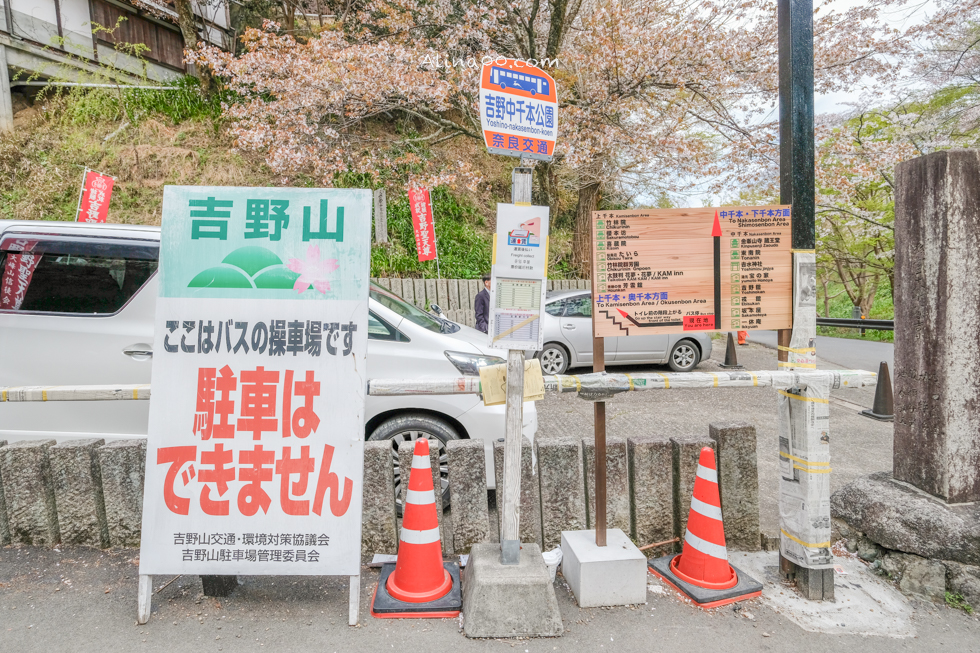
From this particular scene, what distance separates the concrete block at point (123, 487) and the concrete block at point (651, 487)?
2.85 metres

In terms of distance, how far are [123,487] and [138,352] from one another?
0.99m

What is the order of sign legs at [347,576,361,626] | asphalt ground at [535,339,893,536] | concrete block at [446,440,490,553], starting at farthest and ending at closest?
asphalt ground at [535,339,893,536] → concrete block at [446,440,490,553] → sign legs at [347,576,361,626]

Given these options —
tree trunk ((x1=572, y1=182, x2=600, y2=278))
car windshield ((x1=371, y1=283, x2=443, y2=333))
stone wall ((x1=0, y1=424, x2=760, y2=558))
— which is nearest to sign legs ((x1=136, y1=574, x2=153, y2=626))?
stone wall ((x1=0, y1=424, x2=760, y2=558))

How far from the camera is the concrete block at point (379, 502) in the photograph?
3.02 m

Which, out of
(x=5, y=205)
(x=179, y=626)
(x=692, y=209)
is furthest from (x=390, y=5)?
(x=179, y=626)

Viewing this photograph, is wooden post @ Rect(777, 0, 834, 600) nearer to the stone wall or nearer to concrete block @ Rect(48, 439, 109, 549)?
the stone wall

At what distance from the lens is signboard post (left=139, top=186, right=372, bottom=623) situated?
2.53 m

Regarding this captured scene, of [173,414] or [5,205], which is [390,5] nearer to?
[5,205]

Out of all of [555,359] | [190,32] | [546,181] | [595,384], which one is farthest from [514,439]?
[190,32]

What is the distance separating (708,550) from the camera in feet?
9.31

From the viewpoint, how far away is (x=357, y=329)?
2.62 m

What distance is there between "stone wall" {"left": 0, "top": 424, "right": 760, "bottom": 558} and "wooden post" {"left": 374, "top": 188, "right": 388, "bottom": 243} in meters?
11.2

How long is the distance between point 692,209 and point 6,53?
57.8ft

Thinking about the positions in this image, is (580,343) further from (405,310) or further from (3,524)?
(3,524)
